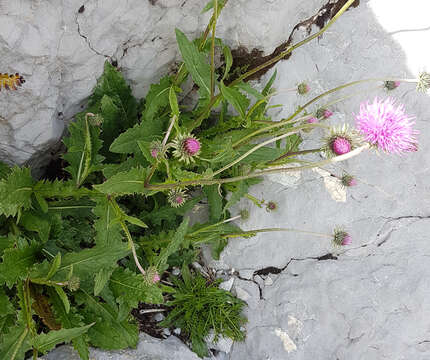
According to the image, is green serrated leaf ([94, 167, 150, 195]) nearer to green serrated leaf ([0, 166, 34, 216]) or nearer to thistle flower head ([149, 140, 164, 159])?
thistle flower head ([149, 140, 164, 159])

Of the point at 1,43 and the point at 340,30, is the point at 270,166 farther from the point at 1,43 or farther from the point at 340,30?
the point at 1,43

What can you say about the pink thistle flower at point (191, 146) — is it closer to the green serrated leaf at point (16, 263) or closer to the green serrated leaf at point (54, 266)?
the green serrated leaf at point (54, 266)

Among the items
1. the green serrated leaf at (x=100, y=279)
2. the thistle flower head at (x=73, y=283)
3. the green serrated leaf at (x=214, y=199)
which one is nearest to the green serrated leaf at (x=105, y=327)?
the green serrated leaf at (x=100, y=279)

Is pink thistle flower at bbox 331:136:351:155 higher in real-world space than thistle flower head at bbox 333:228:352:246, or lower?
higher

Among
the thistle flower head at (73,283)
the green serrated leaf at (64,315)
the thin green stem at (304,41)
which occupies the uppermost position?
the thin green stem at (304,41)

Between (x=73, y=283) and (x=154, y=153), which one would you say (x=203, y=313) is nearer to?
(x=73, y=283)

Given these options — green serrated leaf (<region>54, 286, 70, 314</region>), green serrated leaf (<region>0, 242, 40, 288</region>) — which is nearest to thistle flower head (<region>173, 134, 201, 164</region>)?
green serrated leaf (<region>54, 286, 70, 314</region>)
